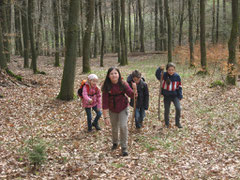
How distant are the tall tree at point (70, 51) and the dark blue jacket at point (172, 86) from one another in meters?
4.51

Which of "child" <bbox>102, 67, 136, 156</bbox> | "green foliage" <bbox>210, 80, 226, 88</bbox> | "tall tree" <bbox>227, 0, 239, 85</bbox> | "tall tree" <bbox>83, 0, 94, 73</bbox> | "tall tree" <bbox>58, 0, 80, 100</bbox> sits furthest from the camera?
"tall tree" <bbox>83, 0, 94, 73</bbox>

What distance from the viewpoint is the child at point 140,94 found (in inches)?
268

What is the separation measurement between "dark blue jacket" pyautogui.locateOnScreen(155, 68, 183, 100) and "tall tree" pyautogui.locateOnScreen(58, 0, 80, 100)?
451 cm

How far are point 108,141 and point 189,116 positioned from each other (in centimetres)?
395

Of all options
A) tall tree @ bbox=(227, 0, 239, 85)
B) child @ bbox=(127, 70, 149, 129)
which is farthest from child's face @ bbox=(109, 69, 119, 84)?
tall tree @ bbox=(227, 0, 239, 85)

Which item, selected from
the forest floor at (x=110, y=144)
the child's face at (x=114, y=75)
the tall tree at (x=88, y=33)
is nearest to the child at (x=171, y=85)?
the forest floor at (x=110, y=144)

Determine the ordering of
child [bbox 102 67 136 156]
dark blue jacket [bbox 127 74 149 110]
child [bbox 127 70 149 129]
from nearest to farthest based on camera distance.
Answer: child [bbox 102 67 136 156]
child [bbox 127 70 149 129]
dark blue jacket [bbox 127 74 149 110]

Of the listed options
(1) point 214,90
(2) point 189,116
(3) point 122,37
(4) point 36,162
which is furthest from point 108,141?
(3) point 122,37

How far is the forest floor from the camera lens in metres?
4.98

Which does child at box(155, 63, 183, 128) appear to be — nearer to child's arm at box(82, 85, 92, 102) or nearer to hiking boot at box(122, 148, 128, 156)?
child's arm at box(82, 85, 92, 102)

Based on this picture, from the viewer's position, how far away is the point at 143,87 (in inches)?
279

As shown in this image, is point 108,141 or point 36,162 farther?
point 108,141

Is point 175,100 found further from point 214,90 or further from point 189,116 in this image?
point 214,90

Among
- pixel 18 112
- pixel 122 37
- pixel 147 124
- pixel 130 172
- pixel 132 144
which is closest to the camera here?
pixel 130 172
